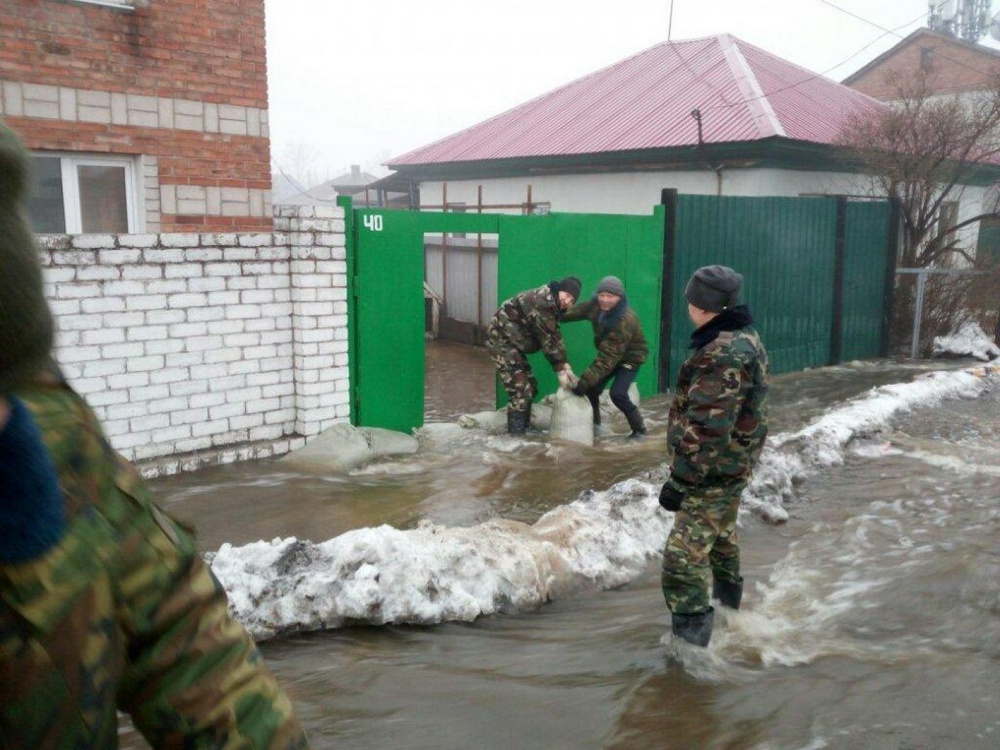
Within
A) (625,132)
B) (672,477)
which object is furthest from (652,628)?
(625,132)

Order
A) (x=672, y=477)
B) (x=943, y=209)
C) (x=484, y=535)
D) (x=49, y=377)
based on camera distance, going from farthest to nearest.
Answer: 1. (x=943, y=209)
2. (x=484, y=535)
3. (x=672, y=477)
4. (x=49, y=377)

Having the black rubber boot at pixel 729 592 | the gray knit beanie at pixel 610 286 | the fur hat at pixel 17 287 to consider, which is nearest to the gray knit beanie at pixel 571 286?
the gray knit beanie at pixel 610 286

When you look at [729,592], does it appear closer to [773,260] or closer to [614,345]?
[614,345]

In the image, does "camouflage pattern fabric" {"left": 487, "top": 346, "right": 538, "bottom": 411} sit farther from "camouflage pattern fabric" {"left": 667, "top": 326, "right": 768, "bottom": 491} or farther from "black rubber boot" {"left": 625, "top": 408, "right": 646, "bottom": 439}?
"camouflage pattern fabric" {"left": 667, "top": 326, "right": 768, "bottom": 491}

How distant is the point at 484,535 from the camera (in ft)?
15.6

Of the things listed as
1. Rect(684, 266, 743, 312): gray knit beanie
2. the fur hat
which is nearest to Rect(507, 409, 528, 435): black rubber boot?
Rect(684, 266, 743, 312): gray knit beanie

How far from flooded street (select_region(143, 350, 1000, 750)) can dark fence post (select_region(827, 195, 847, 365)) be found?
5521 mm

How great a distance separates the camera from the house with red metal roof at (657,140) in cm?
1421

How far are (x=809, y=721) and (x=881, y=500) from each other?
3226mm

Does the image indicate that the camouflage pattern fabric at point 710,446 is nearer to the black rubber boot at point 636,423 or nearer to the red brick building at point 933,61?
the black rubber boot at point 636,423

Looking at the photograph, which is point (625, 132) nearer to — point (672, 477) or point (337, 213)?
point (337, 213)

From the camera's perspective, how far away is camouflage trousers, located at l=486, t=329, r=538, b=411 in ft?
25.5

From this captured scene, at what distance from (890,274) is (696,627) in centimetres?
1063

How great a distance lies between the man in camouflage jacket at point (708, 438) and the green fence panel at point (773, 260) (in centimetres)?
591
